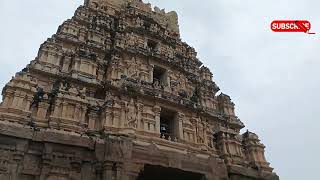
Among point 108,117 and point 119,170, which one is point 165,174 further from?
point 108,117

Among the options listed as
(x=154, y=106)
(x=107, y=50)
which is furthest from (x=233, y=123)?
(x=107, y=50)

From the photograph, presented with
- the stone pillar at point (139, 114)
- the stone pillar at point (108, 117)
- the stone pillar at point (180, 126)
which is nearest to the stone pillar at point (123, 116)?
the stone pillar at point (108, 117)

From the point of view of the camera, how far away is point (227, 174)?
16234 mm

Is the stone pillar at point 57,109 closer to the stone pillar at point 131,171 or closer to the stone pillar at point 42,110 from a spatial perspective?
the stone pillar at point 42,110

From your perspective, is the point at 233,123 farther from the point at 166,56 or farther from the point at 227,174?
the point at 166,56

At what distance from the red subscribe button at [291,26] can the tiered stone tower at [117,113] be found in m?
6.51

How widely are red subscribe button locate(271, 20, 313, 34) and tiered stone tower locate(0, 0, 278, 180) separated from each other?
651 cm

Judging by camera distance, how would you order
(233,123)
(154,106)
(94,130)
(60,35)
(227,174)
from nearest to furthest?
(94,130)
(227,174)
(154,106)
(60,35)
(233,123)

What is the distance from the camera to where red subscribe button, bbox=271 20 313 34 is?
14.7m

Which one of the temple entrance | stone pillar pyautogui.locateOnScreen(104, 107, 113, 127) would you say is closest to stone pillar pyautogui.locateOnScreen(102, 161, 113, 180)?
the temple entrance

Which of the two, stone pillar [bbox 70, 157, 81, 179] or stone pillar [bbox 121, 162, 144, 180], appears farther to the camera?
stone pillar [bbox 121, 162, 144, 180]

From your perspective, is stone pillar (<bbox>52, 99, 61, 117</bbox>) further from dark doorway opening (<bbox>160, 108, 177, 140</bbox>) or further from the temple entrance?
dark doorway opening (<bbox>160, 108, 177, 140</bbox>)

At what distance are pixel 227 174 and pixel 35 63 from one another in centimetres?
1202

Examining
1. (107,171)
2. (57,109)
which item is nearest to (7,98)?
(57,109)
